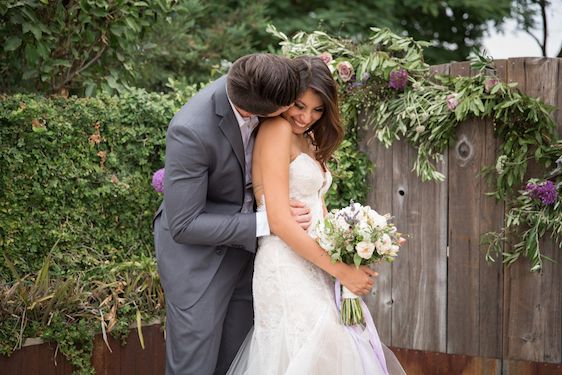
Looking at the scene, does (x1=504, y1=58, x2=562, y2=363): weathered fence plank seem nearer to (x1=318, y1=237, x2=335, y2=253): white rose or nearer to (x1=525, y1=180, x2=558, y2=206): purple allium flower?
(x1=525, y1=180, x2=558, y2=206): purple allium flower

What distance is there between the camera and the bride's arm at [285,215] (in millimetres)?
3264

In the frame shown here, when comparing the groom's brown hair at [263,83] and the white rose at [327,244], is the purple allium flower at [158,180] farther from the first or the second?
the white rose at [327,244]

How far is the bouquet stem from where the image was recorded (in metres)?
3.37

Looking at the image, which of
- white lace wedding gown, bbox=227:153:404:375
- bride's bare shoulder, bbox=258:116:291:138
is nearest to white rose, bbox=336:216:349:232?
white lace wedding gown, bbox=227:153:404:375

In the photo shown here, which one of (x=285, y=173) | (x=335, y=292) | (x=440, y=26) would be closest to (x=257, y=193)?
(x=285, y=173)

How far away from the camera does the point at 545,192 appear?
14.1 feet

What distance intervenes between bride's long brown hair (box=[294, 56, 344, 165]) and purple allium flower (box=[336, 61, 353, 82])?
133 centimetres

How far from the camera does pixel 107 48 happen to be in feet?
18.1

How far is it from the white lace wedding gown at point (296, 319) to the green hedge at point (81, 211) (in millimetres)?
1209

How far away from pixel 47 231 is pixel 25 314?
485mm

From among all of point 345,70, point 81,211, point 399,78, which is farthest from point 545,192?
point 81,211

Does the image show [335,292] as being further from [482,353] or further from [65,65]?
[65,65]

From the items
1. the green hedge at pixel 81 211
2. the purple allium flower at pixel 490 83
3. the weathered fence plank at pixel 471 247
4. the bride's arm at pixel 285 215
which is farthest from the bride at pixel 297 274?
the weathered fence plank at pixel 471 247

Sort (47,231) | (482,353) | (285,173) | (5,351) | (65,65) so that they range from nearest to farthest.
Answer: (285,173)
(5,351)
(47,231)
(482,353)
(65,65)
